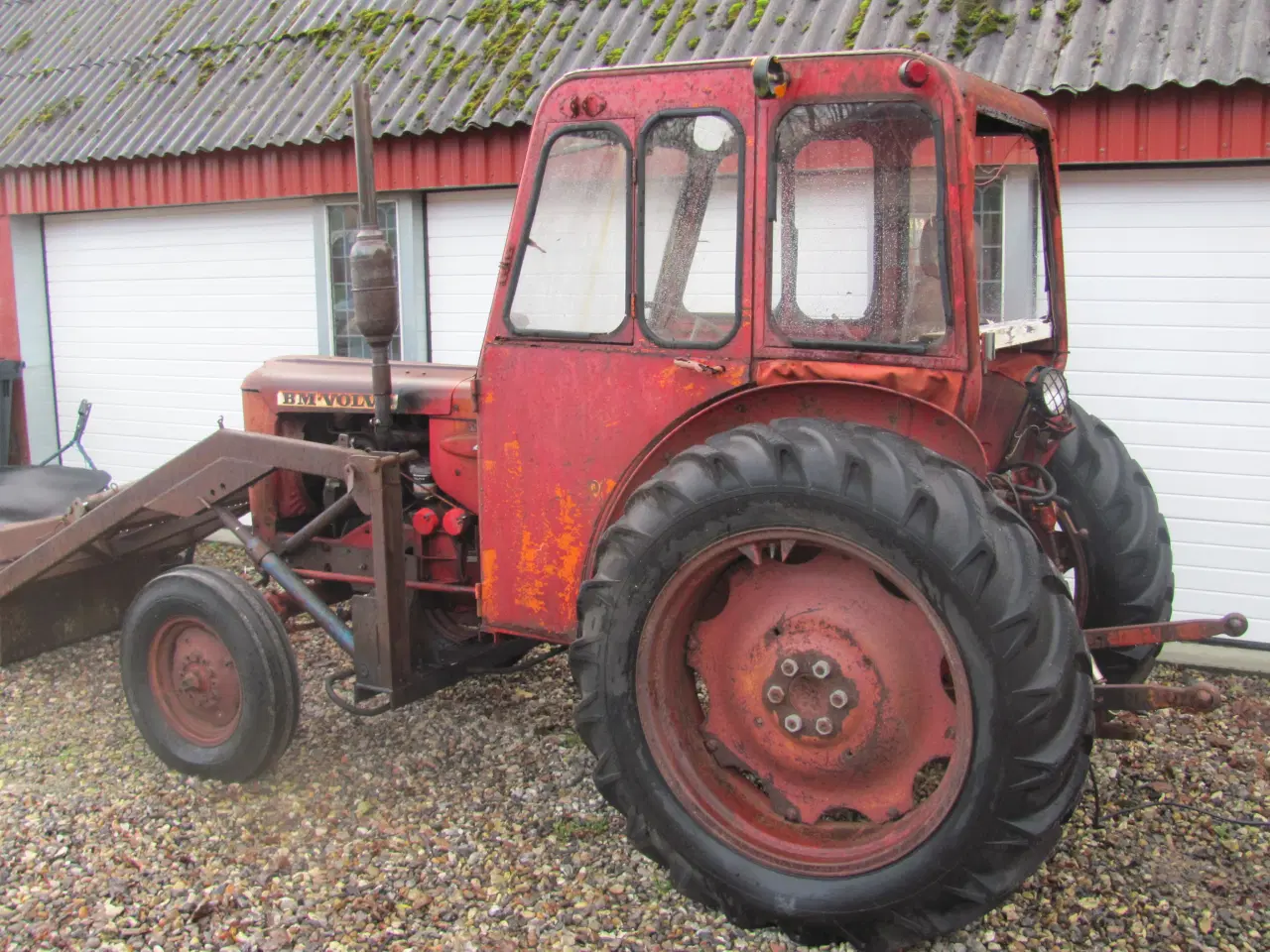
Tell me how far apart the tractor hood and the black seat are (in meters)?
1.97

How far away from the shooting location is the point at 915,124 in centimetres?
303

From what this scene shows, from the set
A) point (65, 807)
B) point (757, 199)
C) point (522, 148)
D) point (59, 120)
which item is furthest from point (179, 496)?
point (59, 120)

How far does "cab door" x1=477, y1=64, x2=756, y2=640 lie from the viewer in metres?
3.26

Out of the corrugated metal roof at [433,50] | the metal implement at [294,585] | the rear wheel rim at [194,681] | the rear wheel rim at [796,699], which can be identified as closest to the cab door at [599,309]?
the rear wheel rim at [796,699]

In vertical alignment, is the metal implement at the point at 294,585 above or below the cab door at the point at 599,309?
below

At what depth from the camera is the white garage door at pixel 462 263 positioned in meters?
7.79

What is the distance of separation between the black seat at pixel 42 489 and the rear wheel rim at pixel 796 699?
401 centimetres

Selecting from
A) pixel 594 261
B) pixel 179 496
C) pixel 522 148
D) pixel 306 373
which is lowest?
pixel 179 496

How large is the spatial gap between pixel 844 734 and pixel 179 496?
8.62 feet

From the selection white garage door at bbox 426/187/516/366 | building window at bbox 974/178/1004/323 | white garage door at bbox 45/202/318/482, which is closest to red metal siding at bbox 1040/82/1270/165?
building window at bbox 974/178/1004/323

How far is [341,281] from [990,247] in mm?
5799

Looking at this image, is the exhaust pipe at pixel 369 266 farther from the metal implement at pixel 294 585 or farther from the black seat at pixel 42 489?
the black seat at pixel 42 489

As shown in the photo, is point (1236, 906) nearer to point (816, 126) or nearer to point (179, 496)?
point (816, 126)

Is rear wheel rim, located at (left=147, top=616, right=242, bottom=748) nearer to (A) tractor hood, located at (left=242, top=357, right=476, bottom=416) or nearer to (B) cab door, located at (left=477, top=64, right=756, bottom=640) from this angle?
(A) tractor hood, located at (left=242, top=357, right=476, bottom=416)
